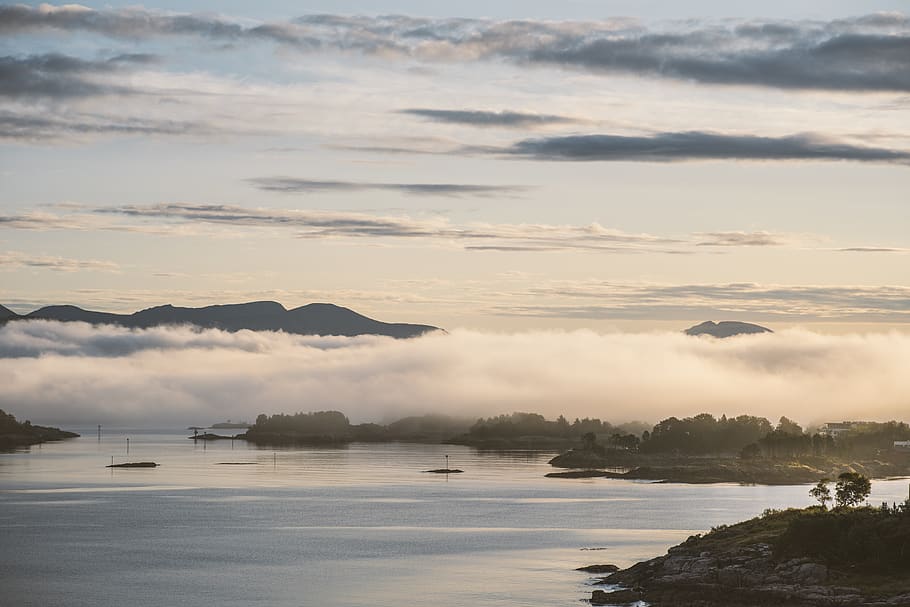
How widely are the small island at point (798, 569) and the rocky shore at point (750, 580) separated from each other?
0.08 meters

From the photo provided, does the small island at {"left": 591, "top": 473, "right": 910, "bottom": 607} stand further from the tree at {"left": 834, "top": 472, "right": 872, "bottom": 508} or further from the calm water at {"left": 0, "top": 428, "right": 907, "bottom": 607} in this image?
the tree at {"left": 834, "top": 472, "right": 872, "bottom": 508}

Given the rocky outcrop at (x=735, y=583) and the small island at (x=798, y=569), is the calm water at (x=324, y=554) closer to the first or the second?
the rocky outcrop at (x=735, y=583)

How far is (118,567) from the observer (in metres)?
136

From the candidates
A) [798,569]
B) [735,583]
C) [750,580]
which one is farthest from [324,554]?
[798,569]

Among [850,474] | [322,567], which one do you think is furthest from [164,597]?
[850,474]

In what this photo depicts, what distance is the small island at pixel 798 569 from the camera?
319 feet

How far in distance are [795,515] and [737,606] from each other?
71.0 feet

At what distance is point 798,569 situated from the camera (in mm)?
101812

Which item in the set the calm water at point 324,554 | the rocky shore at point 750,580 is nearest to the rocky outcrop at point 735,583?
the rocky shore at point 750,580

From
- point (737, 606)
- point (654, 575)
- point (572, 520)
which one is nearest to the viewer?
point (737, 606)

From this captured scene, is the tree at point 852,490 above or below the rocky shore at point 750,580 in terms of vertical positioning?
above

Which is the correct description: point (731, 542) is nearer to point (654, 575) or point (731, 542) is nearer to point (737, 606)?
point (654, 575)

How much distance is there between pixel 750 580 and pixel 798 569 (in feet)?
12.8

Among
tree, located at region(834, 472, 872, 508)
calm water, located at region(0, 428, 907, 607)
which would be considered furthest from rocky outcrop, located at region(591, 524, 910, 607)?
tree, located at region(834, 472, 872, 508)
